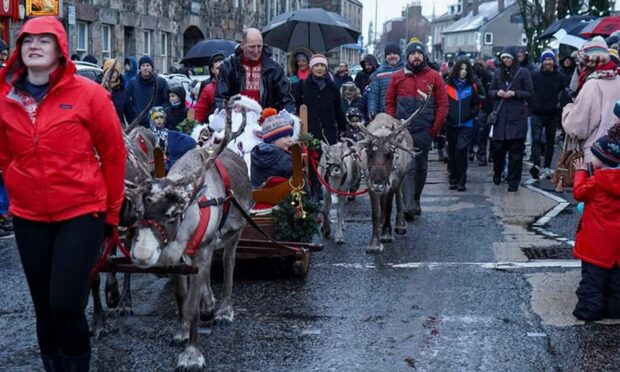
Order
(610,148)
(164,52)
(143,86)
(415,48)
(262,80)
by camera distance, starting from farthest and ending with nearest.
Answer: (164,52), (143,86), (415,48), (262,80), (610,148)

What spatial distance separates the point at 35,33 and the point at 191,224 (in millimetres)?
1689

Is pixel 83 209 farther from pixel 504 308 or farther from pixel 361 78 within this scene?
pixel 361 78

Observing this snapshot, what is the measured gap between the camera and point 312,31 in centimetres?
1806

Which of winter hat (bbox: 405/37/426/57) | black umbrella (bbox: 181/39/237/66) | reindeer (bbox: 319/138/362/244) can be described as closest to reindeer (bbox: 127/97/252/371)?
reindeer (bbox: 319/138/362/244)

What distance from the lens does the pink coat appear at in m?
8.20

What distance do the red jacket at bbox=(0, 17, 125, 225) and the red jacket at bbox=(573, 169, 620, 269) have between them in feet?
12.9

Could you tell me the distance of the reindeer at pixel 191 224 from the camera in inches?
225

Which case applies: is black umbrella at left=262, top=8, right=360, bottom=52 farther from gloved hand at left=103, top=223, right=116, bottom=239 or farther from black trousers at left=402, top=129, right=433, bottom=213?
gloved hand at left=103, top=223, right=116, bottom=239

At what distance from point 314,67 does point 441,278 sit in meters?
5.05

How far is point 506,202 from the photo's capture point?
14453 mm

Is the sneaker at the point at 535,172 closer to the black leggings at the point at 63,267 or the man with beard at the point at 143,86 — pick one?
the man with beard at the point at 143,86

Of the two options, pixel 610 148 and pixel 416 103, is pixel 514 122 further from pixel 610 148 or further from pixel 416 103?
pixel 610 148

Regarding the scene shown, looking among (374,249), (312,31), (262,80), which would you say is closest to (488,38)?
(312,31)

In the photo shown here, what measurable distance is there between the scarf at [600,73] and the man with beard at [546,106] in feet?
27.4
